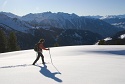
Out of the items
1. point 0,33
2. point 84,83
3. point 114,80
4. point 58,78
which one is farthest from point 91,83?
point 0,33

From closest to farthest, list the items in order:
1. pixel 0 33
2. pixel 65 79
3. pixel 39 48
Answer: pixel 65 79, pixel 39 48, pixel 0 33

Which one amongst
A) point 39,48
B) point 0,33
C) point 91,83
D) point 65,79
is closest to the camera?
point 91,83

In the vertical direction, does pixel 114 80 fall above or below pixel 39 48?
below

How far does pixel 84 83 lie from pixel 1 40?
2911 inches

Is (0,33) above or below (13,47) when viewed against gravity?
above

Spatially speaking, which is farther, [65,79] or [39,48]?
[39,48]

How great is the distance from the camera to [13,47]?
8494cm

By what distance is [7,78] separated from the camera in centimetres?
1199

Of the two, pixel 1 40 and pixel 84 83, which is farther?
pixel 1 40

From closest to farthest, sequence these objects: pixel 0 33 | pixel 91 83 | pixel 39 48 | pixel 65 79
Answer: pixel 91 83
pixel 65 79
pixel 39 48
pixel 0 33

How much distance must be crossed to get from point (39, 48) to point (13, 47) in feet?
228

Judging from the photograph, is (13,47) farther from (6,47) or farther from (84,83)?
(84,83)

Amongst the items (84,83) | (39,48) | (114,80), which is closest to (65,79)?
(84,83)

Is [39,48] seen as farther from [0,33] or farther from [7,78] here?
[0,33]
